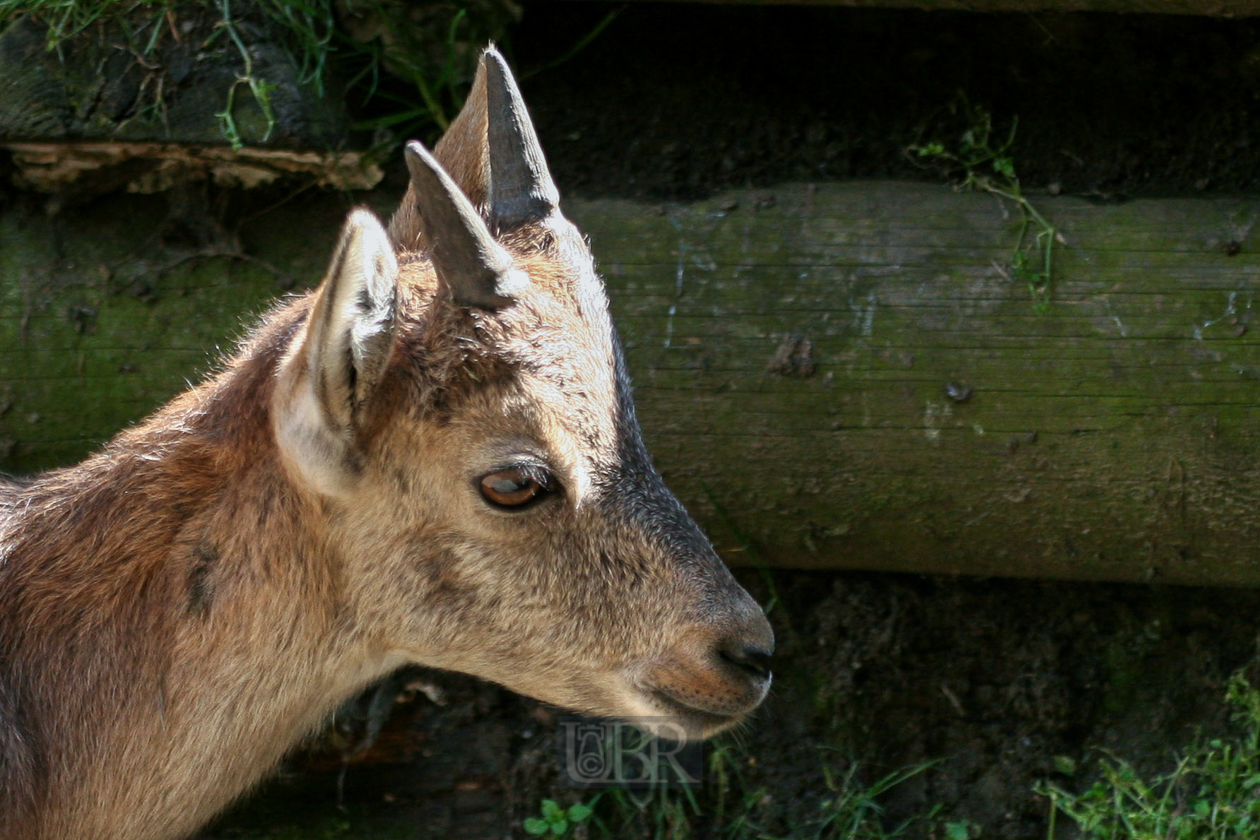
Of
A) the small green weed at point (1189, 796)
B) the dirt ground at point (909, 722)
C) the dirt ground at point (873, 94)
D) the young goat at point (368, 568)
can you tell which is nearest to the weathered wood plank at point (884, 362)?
the dirt ground at point (873, 94)

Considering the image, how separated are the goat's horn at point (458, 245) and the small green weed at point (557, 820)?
2.00 metres

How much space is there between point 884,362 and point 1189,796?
5.60 feet

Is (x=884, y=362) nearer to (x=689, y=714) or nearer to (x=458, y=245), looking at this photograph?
(x=689, y=714)

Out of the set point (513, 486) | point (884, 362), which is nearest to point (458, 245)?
point (513, 486)

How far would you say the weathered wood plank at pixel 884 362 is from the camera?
4.06m

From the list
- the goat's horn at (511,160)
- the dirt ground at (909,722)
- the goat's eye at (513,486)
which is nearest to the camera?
the goat's eye at (513,486)

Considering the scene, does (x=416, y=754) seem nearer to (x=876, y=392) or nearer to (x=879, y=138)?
(x=876, y=392)

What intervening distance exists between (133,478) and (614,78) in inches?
86.8

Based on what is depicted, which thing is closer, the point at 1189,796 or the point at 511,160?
the point at 511,160

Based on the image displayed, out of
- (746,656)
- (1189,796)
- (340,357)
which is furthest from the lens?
(1189,796)

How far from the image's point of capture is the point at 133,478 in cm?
337

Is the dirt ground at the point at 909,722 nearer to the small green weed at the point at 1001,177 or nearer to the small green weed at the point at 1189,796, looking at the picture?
the small green weed at the point at 1189,796

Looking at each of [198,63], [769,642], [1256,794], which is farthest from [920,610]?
[198,63]

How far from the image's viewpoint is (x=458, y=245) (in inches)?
120
